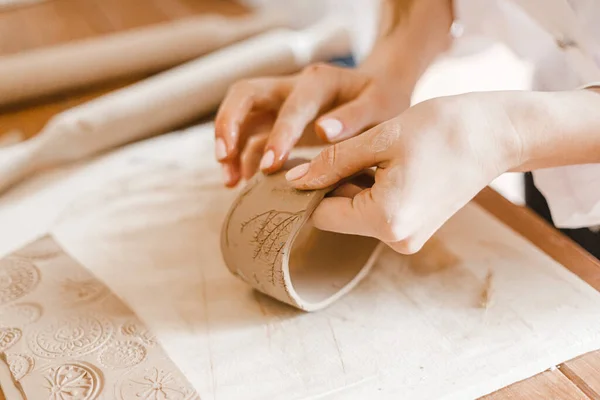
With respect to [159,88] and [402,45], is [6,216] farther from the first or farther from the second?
[402,45]

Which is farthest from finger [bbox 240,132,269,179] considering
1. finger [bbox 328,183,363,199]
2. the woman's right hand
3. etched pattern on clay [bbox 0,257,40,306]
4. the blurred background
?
the blurred background

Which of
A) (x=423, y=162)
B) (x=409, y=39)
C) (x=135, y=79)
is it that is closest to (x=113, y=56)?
(x=135, y=79)

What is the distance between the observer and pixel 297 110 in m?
0.68

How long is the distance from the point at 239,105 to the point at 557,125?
0.34 metres

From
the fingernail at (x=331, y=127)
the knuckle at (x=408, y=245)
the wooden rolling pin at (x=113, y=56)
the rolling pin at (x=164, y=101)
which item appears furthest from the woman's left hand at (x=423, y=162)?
the wooden rolling pin at (x=113, y=56)

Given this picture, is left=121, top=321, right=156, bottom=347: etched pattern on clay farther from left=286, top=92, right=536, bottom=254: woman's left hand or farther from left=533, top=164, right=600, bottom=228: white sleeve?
left=533, top=164, right=600, bottom=228: white sleeve

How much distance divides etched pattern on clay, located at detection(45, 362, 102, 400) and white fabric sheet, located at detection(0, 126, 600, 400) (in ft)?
0.23

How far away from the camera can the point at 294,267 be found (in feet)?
2.14

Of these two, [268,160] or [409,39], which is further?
[409,39]

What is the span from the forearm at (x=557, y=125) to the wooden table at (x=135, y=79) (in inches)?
5.6

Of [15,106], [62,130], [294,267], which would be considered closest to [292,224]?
[294,267]

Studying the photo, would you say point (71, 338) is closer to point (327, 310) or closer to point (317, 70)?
point (327, 310)

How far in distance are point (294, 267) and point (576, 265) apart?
0.96ft

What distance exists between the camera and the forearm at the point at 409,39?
0.79 meters
